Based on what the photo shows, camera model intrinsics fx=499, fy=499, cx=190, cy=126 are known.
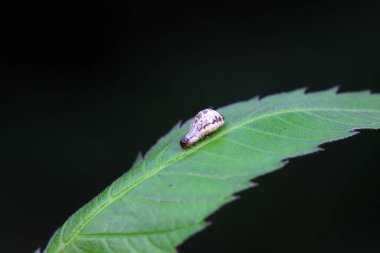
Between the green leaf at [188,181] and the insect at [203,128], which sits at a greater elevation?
the insect at [203,128]

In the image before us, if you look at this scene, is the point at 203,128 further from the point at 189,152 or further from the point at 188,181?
the point at 188,181

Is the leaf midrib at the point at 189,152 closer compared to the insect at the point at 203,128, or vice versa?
the leaf midrib at the point at 189,152

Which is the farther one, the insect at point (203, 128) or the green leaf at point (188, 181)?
the insect at point (203, 128)

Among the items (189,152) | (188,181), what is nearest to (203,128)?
(189,152)

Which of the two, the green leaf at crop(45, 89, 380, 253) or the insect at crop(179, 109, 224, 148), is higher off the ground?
the insect at crop(179, 109, 224, 148)

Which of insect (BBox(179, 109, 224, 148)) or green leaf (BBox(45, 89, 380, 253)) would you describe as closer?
green leaf (BBox(45, 89, 380, 253))
